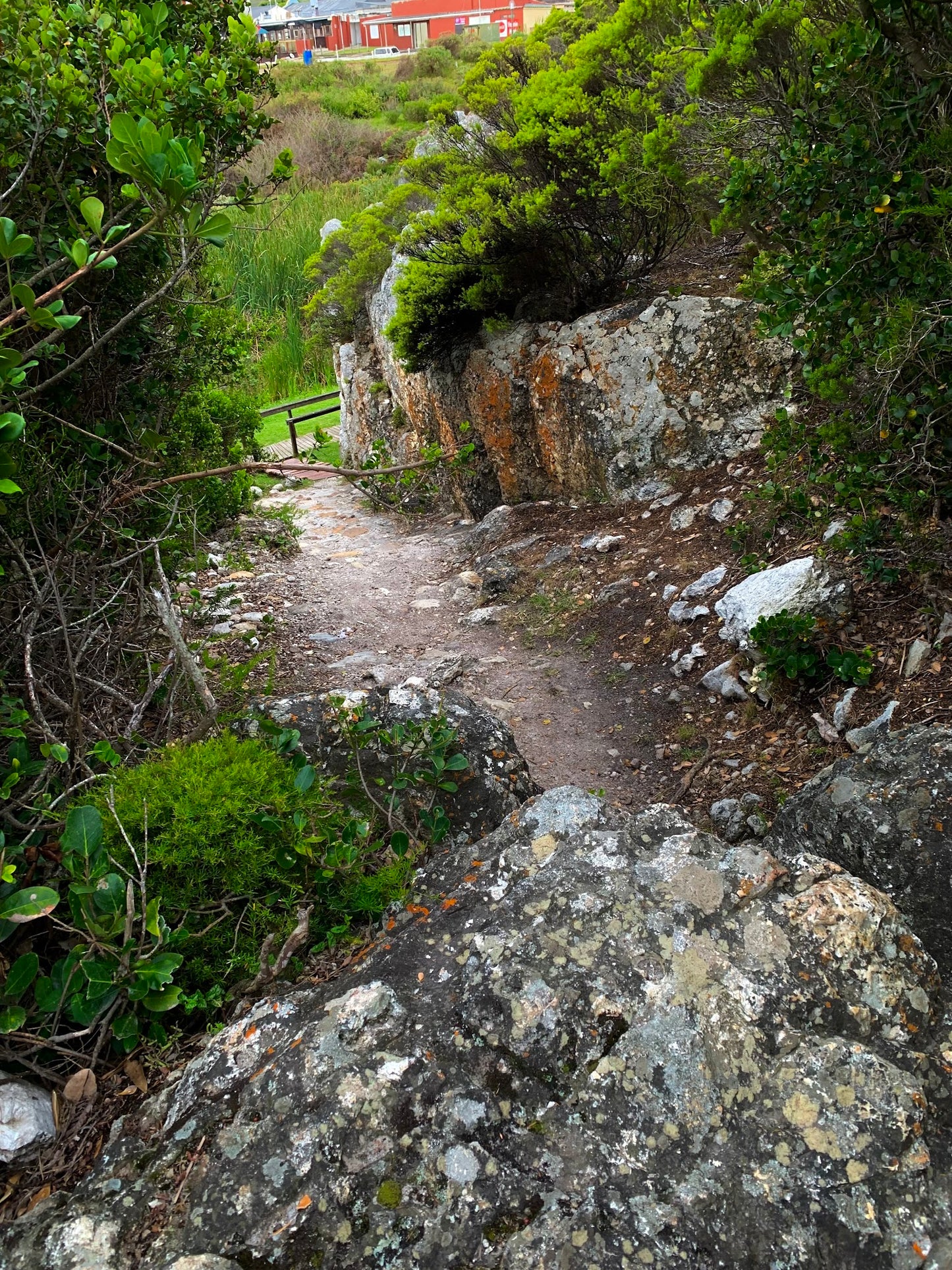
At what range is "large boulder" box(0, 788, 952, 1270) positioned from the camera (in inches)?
49.8

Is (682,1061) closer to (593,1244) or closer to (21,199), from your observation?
(593,1244)

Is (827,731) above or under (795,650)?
under

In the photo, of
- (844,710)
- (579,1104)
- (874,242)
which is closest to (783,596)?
(844,710)

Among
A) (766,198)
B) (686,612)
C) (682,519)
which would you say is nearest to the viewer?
(766,198)

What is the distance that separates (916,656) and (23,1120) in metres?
3.23

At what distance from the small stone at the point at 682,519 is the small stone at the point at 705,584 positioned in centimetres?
85

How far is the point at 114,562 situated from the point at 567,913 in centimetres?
191

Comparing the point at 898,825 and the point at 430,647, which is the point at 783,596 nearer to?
the point at 898,825

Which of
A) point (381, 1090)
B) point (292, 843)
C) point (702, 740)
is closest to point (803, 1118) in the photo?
point (381, 1090)

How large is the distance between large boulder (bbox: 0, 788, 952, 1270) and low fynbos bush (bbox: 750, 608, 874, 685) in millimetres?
2035

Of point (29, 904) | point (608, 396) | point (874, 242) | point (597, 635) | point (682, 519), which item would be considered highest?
point (874, 242)

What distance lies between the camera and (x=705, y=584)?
5379 millimetres

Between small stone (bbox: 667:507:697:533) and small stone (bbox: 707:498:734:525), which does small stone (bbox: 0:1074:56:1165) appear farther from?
small stone (bbox: 667:507:697:533)

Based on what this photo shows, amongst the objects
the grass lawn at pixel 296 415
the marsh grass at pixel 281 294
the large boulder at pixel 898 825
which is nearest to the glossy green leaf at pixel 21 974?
the large boulder at pixel 898 825
